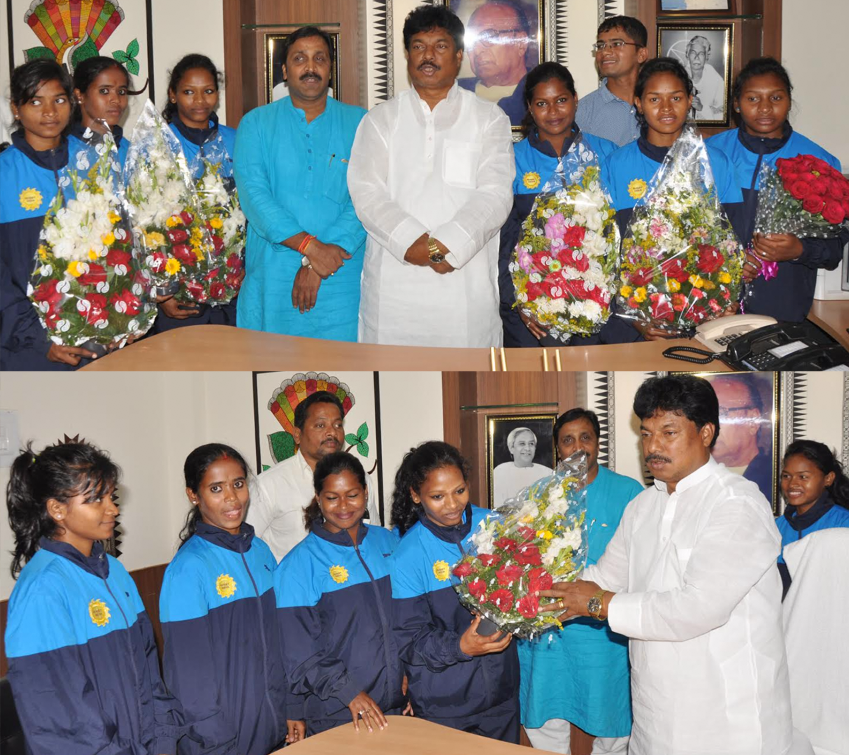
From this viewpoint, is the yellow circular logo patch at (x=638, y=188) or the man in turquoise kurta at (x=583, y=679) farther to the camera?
the man in turquoise kurta at (x=583, y=679)

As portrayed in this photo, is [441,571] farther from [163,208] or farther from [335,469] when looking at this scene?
[163,208]

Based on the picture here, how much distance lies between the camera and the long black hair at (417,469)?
3.20 meters

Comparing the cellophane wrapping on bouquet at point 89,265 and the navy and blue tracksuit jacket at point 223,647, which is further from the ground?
the cellophane wrapping on bouquet at point 89,265

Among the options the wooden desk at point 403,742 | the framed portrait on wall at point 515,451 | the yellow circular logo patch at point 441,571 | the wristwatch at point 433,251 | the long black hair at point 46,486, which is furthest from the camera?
the framed portrait on wall at point 515,451

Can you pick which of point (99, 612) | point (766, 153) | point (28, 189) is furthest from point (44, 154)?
point (766, 153)

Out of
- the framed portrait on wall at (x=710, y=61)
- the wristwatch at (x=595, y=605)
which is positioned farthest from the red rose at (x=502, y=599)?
the framed portrait on wall at (x=710, y=61)

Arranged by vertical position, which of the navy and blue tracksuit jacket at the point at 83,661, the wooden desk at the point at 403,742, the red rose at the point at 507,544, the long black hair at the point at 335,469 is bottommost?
the wooden desk at the point at 403,742

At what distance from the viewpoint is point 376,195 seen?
3467mm

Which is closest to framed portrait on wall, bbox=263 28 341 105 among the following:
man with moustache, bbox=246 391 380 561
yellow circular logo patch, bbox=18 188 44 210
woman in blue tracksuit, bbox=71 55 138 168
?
woman in blue tracksuit, bbox=71 55 138 168

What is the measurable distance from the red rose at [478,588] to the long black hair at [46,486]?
44.7 inches

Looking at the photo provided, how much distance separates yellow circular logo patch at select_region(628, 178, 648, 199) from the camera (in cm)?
322

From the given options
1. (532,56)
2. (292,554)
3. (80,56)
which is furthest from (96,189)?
(532,56)

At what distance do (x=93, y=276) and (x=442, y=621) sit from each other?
1.60m

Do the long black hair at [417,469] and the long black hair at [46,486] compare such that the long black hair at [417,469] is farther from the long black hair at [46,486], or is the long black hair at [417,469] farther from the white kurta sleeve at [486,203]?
the long black hair at [46,486]
